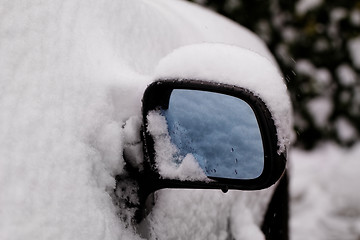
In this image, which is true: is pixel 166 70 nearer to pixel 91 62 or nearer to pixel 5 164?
pixel 91 62

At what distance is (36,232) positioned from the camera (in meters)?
0.89

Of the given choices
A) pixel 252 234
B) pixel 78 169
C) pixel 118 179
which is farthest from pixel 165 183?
pixel 252 234

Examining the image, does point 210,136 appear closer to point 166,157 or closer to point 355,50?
point 166,157

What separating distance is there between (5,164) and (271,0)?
611cm

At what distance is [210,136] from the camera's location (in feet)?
Answer: 3.89

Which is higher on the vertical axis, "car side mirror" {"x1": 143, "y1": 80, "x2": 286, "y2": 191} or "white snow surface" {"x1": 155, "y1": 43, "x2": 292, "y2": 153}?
"white snow surface" {"x1": 155, "y1": 43, "x2": 292, "y2": 153}

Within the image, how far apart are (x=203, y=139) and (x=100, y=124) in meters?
0.24

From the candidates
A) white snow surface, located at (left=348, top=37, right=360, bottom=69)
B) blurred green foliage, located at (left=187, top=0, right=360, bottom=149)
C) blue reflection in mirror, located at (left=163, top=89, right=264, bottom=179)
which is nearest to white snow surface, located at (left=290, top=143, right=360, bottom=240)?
blurred green foliage, located at (left=187, top=0, right=360, bottom=149)

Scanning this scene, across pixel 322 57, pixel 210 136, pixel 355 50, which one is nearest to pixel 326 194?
pixel 322 57

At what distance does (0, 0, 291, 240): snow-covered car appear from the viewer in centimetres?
94

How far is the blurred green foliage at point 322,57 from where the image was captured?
22.1ft

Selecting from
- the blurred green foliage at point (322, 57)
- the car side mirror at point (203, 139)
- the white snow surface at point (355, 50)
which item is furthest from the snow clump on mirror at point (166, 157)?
the white snow surface at point (355, 50)

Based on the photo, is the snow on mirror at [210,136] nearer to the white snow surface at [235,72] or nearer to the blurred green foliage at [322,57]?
the white snow surface at [235,72]

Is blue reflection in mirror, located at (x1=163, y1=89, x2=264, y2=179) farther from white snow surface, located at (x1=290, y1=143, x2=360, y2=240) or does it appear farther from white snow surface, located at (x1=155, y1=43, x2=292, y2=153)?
white snow surface, located at (x1=290, y1=143, x2=360, y2=240)
